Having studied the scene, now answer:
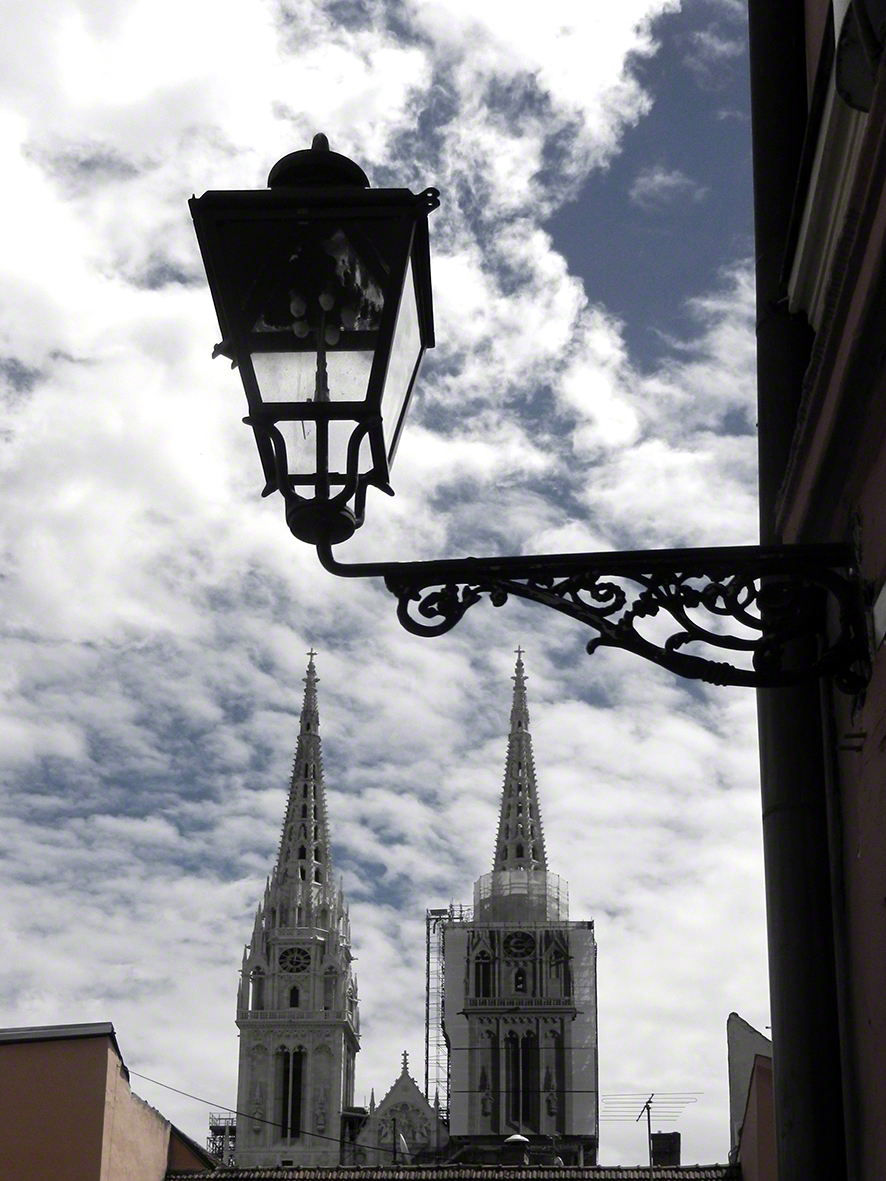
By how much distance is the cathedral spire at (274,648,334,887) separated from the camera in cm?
8925

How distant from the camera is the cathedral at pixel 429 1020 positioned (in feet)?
273

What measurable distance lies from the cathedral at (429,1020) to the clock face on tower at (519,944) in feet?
0.22

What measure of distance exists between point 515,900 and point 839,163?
88946 mm

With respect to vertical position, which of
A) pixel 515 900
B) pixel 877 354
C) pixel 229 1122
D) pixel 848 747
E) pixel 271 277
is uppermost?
pixel 515 900

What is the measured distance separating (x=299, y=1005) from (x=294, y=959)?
2.22 m

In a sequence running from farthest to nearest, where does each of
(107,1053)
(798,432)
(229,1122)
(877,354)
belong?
(229,1122) → (107,1053) → (798,432) → (877,354)

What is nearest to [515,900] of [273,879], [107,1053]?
[273,879]

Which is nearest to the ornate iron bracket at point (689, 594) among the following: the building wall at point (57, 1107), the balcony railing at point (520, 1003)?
the building wall at point (57, 1107)

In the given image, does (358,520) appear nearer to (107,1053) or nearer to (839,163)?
(839,163)

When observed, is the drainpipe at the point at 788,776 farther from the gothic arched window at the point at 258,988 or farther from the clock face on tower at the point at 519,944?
the clock face on tower at the point at 519,944

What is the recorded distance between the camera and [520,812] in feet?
310

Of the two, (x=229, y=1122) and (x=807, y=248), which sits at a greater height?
(x=229, y=1122)

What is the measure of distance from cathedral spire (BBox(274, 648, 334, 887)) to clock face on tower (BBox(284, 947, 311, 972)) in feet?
11.8

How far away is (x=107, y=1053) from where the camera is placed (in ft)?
57.7
